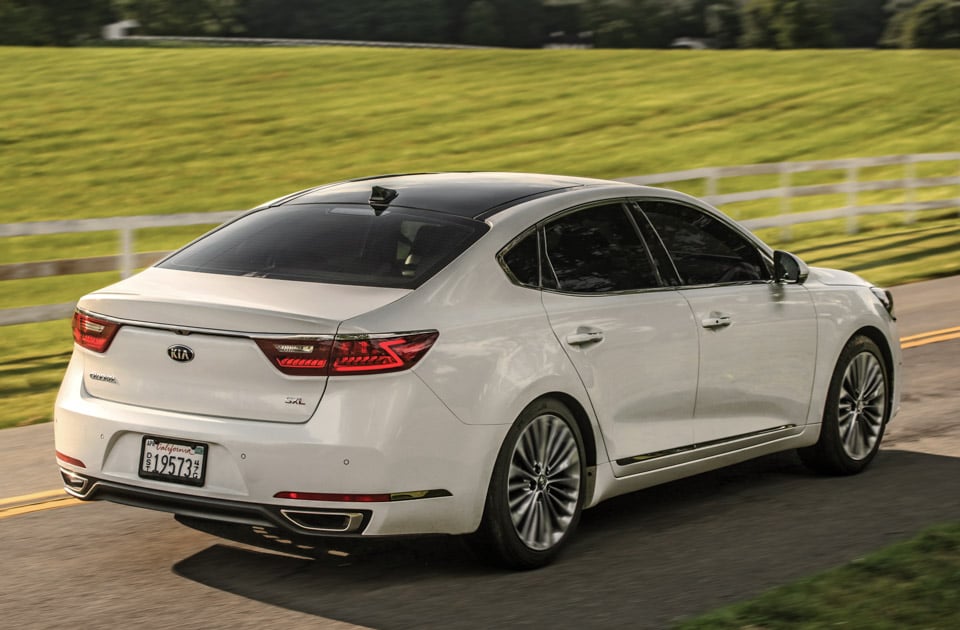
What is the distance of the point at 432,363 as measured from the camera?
602 centimetres

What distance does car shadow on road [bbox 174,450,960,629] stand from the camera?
5992 millimetres

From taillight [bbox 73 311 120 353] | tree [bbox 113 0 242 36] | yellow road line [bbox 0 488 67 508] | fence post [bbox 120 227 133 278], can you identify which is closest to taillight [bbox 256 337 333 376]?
taillight [bbox 73 311 120 353]

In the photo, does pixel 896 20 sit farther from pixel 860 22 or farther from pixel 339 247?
pixel 339 247

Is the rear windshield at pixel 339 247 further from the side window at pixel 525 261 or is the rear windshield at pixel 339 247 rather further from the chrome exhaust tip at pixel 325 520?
the chrome exhaust tip at pixel 325 520

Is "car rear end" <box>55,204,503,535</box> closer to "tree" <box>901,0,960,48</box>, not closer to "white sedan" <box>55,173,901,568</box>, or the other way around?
"white sedan" <box>55,173,901,568</box>

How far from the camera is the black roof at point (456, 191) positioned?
6953 millimetres

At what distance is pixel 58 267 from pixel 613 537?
849cm

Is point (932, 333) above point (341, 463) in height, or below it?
below

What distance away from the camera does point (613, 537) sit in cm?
721

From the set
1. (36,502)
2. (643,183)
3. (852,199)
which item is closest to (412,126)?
(852,199)

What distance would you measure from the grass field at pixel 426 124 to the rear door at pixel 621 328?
1308 centimetres

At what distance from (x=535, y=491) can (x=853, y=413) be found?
9.19 ft

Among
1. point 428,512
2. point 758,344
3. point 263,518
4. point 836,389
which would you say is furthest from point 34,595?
point 836,389

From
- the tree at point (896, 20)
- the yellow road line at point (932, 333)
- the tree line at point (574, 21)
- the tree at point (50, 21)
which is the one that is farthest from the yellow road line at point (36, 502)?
the tree at point (896, 20)
